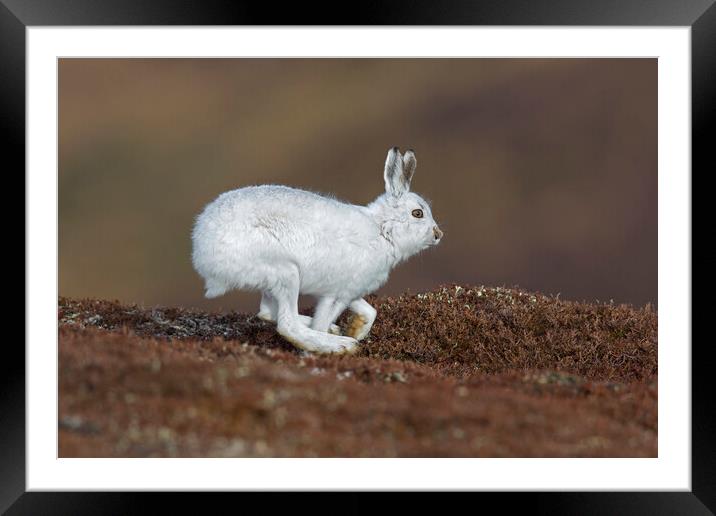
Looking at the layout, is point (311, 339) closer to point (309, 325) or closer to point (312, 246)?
point (309, 325)

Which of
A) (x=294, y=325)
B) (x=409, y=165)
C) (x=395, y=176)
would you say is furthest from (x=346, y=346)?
(x=409, y=165)

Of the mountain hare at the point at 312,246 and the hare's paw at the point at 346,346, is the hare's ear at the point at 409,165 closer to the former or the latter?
the mountain hare at the point at 312,246

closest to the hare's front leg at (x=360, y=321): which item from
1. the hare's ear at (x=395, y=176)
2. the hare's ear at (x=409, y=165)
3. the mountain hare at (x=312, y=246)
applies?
the mountain hare at (x=312, y=246)

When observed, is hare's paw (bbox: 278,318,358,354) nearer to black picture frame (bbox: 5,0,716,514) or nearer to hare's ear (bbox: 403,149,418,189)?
hare's ear (bbox: 403,149,418,189)

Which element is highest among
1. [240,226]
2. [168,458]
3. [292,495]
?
[240,226]

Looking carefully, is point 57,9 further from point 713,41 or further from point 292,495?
point 713,41

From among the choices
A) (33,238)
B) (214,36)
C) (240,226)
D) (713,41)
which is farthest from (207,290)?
(713,41)
